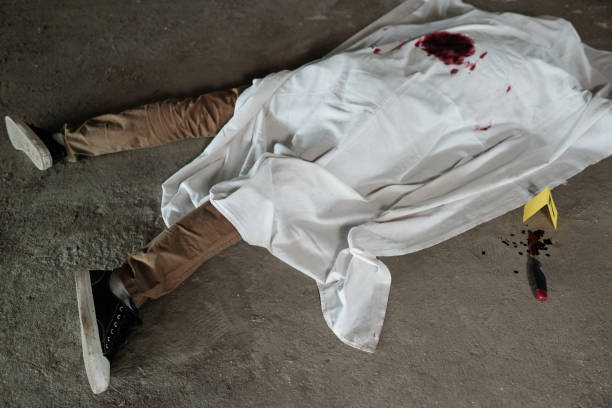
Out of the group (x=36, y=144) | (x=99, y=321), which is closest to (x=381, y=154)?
(x=99, y=321)

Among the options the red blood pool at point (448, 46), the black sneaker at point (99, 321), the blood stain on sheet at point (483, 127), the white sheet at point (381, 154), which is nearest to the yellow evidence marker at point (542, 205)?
the white sheet at point (381, 154)

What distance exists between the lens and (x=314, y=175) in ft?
4.81

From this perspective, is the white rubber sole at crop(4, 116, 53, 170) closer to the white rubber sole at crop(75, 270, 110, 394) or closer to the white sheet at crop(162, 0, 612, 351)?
the white sheet at crop(162, 0, 612, 351)

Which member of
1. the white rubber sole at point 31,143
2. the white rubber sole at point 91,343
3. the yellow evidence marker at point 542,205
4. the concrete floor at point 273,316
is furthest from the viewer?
the white rubber sole at point 31,143

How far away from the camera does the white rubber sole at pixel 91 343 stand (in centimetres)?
138

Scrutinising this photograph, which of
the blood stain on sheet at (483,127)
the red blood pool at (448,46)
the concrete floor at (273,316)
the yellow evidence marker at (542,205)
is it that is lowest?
the concrete floor at (273,316)

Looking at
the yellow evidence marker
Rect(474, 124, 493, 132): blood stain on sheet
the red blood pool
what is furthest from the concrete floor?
the red blood pool

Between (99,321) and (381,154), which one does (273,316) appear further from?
(381,154)

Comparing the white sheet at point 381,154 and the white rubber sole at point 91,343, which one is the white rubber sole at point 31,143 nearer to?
the white sheet at point 381,154

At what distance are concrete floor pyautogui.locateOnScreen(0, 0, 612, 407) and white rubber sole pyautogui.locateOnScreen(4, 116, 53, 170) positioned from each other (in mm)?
90

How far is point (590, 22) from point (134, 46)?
254cm

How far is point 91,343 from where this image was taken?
4.53 ft

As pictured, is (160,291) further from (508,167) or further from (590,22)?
(590,22)

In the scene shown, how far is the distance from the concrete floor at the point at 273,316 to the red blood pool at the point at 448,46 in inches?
27.1
